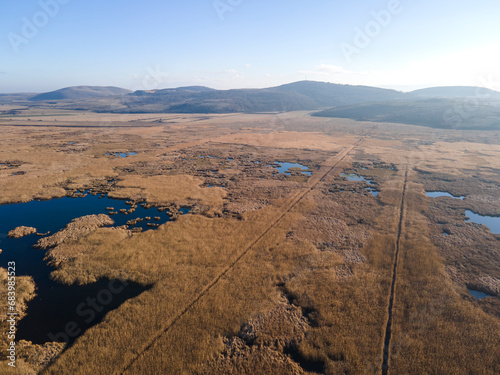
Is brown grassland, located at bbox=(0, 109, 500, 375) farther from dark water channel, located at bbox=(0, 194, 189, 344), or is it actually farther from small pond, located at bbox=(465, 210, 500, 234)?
small pond, located at bbox=(465, 210, 500, 234)

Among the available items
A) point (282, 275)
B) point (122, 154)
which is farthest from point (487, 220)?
point (122, 154)

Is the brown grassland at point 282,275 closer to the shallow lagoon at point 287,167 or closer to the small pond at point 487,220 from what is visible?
the small pond at point 487,220

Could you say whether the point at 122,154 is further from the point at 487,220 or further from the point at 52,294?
the point at 487,220

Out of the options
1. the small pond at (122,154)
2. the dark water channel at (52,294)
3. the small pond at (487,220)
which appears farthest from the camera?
the small pond at (122,154)

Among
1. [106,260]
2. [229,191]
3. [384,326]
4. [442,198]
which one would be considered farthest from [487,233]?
[106,260]

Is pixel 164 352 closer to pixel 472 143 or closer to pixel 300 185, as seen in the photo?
pixel 300 185

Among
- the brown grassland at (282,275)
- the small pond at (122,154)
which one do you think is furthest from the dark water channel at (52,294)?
the small pond at (122,154)

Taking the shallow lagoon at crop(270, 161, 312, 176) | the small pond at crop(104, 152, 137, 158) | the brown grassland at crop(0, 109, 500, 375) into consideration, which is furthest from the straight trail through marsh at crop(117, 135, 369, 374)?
the small pond at crop(104, 152, 137, 158)
